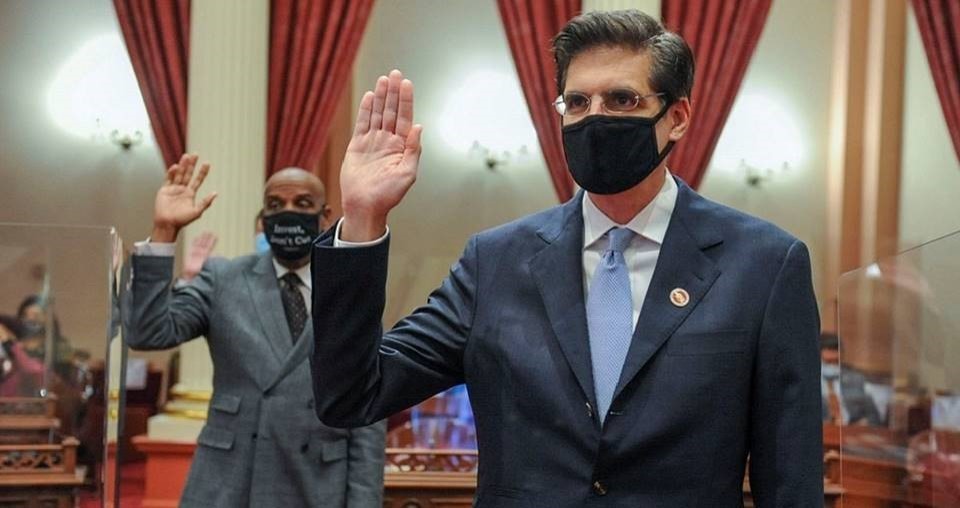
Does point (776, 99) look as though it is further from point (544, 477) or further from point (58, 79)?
point (544, 477)

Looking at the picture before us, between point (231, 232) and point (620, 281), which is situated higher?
point (231, 232)

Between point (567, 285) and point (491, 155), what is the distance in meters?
8.82

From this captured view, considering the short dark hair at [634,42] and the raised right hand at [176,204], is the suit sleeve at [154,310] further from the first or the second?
the short dark hair at [634,42]

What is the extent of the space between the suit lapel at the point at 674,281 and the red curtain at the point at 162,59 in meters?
5.11

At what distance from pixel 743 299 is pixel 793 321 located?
0.26ft

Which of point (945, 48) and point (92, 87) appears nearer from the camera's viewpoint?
point (945, 48)

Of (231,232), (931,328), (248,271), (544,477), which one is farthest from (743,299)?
(231,232)

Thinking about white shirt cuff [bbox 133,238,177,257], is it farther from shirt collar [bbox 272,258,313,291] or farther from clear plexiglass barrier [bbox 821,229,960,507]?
clear plexiglass barrier [bbox 821,229,960,507]

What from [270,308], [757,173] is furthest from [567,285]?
[757,173]

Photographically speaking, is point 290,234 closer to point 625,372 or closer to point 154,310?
point 154,310

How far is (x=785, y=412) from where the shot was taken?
68.4 inches

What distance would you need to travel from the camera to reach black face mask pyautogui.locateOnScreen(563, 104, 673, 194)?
5.93 feet

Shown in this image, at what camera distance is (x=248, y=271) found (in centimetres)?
376

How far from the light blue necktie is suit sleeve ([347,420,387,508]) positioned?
1.85 metres
